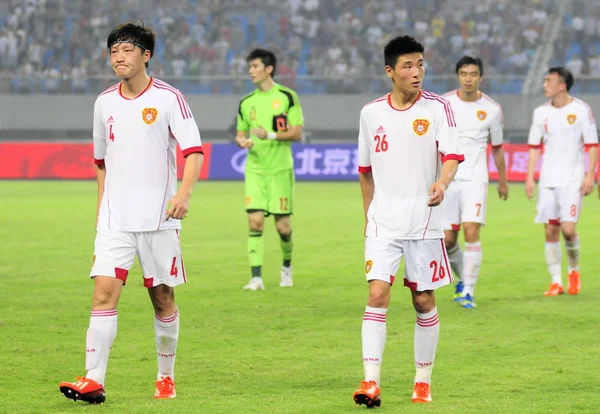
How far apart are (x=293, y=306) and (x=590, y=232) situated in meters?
8.81

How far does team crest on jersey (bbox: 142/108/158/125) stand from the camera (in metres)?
A: 6.61

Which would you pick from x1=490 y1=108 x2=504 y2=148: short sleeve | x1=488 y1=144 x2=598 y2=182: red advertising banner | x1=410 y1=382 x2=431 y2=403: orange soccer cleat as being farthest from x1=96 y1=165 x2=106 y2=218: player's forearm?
x1=488 y1=144 x2=598 y2=182: red advertising banner

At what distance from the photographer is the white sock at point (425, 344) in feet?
22.2

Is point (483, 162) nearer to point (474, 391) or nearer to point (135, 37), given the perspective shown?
point (474, 391)

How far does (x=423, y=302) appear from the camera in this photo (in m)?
6.81

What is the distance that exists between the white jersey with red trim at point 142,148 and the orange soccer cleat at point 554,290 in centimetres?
628

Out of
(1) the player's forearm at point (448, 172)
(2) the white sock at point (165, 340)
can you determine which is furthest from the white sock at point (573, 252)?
(2) the white sock at point (165, 340)

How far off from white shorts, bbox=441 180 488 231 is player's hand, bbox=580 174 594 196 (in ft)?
3.85

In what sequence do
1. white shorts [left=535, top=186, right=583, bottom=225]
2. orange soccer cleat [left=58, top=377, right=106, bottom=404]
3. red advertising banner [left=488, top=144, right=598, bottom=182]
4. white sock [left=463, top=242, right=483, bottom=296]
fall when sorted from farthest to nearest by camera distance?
red advertising banner [left=488, top=144, right=598, bottom=182] → white shorts [left=535, top=186, right=583, bottom=225] → white sock [left=463, top=242, right=483, bottom=296] → orange soccer cleat [left=58, top=377, right=106, bottom=404]

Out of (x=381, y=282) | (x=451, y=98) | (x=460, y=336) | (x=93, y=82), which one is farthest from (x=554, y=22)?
(x=381, y=282)

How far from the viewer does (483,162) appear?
1155 cm

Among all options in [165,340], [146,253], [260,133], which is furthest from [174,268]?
[260,133]

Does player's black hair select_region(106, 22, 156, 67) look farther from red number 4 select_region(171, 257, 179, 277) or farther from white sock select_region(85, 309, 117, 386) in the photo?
white sock select_region(85, 309, 117, 386)

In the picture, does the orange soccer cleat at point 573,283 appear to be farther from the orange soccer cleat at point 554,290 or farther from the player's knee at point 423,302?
the player's knee at point 423,302
